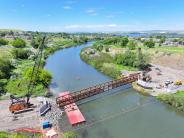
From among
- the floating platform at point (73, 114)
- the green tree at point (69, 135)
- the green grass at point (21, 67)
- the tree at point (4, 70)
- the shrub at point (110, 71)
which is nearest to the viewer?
the green tree at point (69, 135)

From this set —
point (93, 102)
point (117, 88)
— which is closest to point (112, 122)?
point (93, 102)

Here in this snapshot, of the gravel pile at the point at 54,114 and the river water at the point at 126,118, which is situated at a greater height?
the gravel pile at the point at 54,114

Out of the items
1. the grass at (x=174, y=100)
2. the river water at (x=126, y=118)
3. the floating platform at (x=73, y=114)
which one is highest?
the grass at (x=174, y=100)

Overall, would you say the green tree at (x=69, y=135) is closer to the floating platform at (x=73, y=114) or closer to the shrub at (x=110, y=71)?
the floating platform at (x=73, y=114)

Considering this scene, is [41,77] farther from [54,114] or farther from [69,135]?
[69,135]

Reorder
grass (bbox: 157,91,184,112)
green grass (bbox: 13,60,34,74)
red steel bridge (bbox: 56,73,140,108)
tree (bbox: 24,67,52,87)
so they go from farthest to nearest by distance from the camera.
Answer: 1. green grass (bbox: 13,60,34,74)
2. tree (bbox: 24,67,52,87)
3. red steel bridge (bbox: 56,73,140,108)
4. grass (bbox: 157,91,184,112)

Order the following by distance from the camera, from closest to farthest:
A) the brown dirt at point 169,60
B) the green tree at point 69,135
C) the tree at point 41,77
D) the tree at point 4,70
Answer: the green tree at point 69,135 → the tree at point 41,77 → the tree at point 4,70 → the brown dirt at point 169,60

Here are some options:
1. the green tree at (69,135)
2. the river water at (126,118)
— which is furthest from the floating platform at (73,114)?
the green tree at (69,135)

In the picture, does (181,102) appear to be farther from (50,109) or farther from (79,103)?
(50,109)

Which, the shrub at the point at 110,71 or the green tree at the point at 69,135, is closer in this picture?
the green tree at the point at 69,135

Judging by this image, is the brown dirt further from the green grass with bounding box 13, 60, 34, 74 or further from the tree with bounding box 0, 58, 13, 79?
the tree with bounding box 0, 58, 13, 79

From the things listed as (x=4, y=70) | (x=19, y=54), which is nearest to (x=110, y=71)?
(x=4, y=70)

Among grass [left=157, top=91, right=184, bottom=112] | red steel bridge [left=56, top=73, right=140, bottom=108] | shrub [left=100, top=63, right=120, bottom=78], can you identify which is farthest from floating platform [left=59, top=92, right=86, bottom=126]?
shrub [left=100, top=63, right=120, bottom=78]
